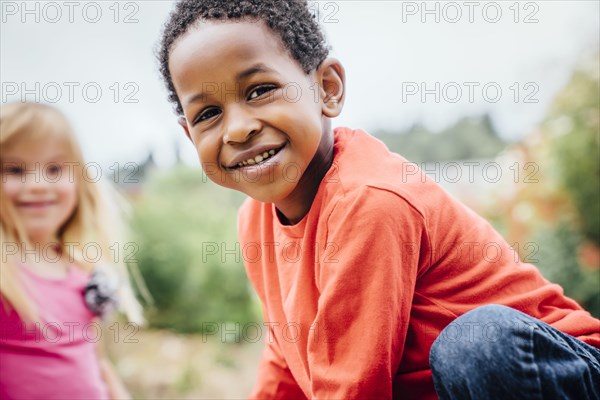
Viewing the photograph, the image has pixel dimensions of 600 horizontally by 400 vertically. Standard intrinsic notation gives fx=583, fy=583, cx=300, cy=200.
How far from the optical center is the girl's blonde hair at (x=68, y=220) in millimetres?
1482

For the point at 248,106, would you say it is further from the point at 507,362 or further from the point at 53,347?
the point at 53,347

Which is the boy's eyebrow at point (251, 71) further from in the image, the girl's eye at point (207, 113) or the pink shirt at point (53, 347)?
the pink shirt at point (53, 347)

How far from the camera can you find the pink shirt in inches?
56.8

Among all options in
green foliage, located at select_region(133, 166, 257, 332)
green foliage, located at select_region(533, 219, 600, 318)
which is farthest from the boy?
green foliage, located at select_region(533, 219, 600, 318)

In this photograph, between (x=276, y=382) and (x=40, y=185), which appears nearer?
(x=276, y=382)

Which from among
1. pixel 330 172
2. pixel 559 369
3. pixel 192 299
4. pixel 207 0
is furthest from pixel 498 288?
pixel 192 299

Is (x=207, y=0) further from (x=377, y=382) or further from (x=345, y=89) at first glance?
(x=377, y=382)

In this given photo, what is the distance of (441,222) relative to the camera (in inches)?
40.7

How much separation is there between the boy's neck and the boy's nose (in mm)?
157

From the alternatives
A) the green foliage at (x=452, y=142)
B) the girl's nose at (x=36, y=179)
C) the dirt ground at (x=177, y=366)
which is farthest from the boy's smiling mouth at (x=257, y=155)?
the green foliage at (x=452, y=142)

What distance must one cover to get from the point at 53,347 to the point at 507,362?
3.86 ft

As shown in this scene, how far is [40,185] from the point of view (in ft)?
5.15

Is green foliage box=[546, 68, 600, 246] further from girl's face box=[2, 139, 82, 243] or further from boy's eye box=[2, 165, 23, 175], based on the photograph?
boy's eye box=[2, 165, 23, 175]

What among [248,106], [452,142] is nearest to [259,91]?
[248,106]
